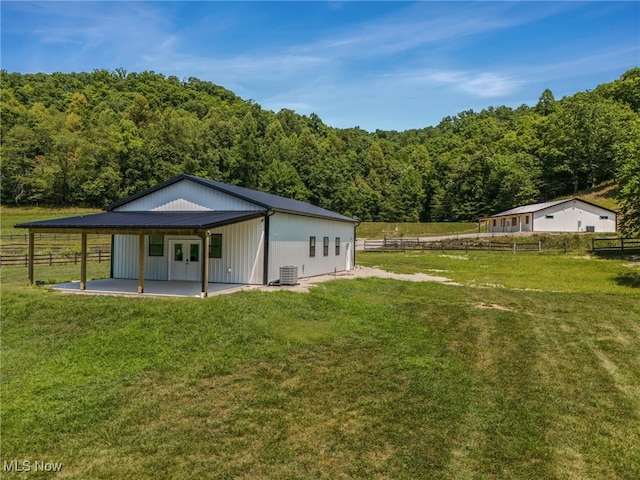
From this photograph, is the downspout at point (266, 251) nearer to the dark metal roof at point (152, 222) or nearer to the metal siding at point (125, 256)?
the dark metal roof at point (152, 222)

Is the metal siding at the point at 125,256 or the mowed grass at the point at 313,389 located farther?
the metal siding at the point at 125,256

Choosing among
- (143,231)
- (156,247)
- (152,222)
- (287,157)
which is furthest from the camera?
(287,157)

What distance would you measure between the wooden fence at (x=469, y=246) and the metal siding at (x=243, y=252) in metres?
25.3

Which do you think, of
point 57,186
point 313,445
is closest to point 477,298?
point 313,445

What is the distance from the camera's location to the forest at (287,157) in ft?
218

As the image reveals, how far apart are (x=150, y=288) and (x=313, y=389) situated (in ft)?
29.6

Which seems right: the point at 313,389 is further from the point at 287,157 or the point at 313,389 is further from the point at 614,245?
the point at 287,157

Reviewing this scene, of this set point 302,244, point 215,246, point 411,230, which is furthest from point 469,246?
point 215,246

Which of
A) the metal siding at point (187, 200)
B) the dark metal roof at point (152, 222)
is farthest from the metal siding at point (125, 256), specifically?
the dark metal roof at point (152, 222)

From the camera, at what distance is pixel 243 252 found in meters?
15.6

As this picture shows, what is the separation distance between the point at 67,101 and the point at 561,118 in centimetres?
9655

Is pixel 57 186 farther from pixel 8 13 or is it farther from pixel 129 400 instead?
pixel 129 400

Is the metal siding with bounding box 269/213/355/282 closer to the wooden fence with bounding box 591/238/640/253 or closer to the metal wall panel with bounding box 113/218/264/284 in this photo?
the metal wall panel with bounding box 113/218/264/284

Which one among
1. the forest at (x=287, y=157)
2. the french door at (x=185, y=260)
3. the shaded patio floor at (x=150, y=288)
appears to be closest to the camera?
the shaded patio floor at (x=150, y=288)
